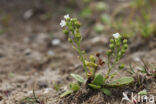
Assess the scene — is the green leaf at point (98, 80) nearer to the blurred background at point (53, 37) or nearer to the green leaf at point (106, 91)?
the green leaf at point (106, 91)

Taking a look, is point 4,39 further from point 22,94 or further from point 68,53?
point 22,94

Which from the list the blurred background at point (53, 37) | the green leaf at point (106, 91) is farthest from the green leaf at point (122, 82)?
the blurred background at point (53, 37)

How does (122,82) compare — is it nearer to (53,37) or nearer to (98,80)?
(98,80)

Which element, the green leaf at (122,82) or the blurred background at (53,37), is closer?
the green leaf at (122,82)

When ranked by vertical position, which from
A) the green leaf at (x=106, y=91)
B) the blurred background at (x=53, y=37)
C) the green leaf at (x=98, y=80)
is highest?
the blurred background at (x=53, y=37)

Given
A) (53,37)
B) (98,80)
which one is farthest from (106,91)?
(53,37)

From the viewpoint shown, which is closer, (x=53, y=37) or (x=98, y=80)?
(x=98, y=80)

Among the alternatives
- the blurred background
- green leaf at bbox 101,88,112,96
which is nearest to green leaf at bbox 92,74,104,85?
green leaf at bbox 101,88,112,96

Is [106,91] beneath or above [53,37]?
beneath

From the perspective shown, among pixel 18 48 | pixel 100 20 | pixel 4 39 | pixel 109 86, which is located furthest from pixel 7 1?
pixel 109 86
